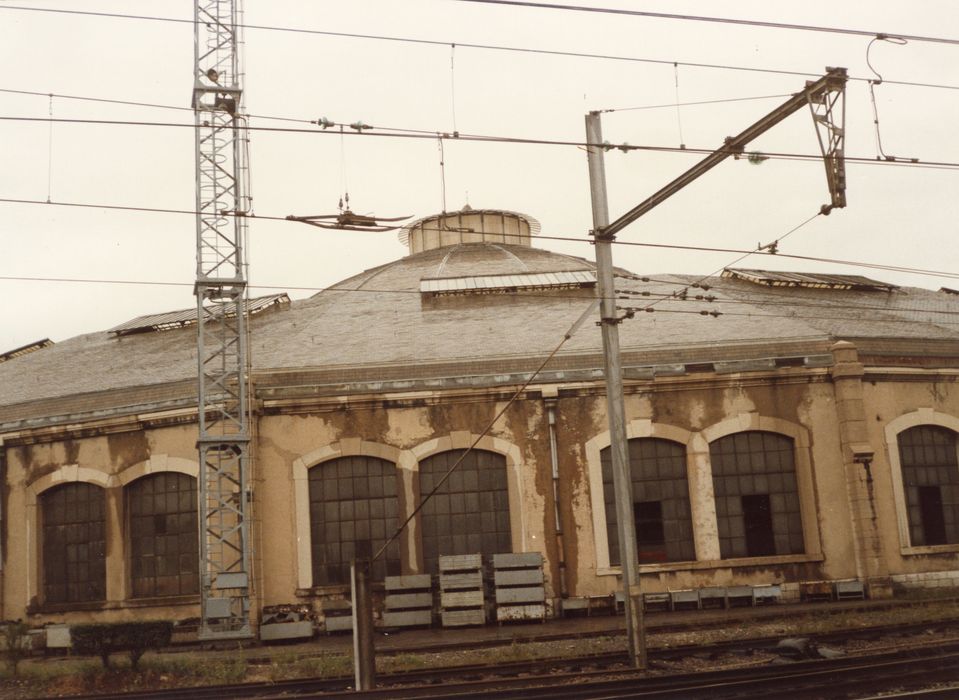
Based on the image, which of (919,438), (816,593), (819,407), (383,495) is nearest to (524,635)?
(383,495)

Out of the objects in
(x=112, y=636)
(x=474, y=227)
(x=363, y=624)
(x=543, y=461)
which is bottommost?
(x=112, y=636)

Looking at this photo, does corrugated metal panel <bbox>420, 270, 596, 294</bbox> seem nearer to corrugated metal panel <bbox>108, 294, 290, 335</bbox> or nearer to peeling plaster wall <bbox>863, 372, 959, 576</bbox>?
corrugated metal panel <bbox>108, 294, 290, 335</bbox>

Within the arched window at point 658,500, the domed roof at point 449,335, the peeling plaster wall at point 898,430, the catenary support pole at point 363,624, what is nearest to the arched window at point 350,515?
the domed roof at point 449,335

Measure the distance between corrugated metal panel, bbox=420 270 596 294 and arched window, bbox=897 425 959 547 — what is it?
9.04 metres

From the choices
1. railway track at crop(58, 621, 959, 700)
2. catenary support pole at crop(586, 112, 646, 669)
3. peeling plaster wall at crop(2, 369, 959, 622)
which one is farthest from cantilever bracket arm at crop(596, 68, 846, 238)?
peeling plaster wall at crop(2, 369, 959, 622)

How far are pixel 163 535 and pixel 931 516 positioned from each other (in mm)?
16832

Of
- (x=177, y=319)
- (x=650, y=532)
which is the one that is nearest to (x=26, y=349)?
(x=177, y=319)

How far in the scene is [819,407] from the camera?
74.4ft

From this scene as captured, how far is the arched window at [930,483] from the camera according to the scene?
22922 millimetres

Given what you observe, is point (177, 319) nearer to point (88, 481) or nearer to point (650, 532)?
point (88, 481)

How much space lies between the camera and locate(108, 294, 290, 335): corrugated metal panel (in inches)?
1141

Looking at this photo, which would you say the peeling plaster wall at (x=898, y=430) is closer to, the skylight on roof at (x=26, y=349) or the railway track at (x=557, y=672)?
the railway track at (x=557, y=672)

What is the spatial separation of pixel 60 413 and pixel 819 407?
16.9m

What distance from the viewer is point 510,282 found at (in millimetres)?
27953
